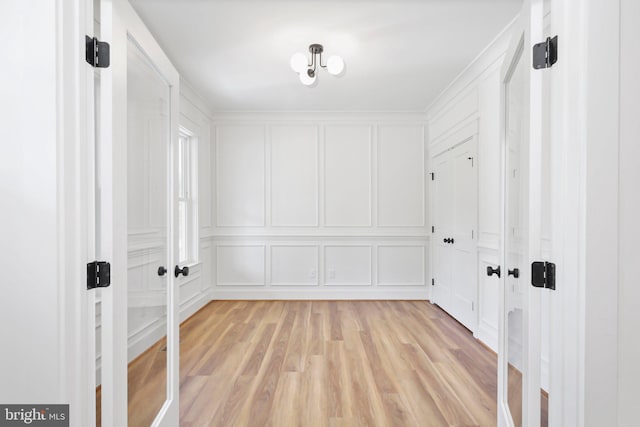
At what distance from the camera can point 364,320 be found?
3807 mm

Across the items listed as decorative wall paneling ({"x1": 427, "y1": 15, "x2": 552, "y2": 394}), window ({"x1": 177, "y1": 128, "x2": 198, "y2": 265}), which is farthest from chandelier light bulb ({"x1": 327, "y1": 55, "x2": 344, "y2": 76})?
window ({"x1": 177, "y1": 128, "x2": 198, "y2": 265})

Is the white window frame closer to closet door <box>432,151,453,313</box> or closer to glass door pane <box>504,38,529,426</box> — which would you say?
closet door <box>432,151,453,313</box>

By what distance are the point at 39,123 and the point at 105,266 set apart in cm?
47

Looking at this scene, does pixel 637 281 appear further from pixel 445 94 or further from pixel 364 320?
pixel 445 94

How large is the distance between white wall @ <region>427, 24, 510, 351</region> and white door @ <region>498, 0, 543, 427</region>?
3.95 ft

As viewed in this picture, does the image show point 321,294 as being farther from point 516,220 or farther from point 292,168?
point 516,220

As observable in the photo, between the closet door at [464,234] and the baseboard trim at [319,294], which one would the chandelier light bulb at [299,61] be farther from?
the baseboard trim at [319,294]

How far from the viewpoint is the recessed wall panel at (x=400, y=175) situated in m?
4.77

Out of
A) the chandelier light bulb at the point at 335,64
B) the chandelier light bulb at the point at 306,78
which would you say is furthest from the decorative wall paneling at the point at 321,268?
the chandelier light bulb at the point at 335,64

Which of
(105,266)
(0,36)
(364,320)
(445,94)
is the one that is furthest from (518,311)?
(445,94)

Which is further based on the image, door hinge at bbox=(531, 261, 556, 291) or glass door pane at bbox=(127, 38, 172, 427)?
glass door pane at bbox=(127, 38, 172, 427)

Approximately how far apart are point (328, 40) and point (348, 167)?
2.15 meters

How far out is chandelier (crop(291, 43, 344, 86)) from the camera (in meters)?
2.68

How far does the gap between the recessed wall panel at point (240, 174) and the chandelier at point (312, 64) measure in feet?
6.00
